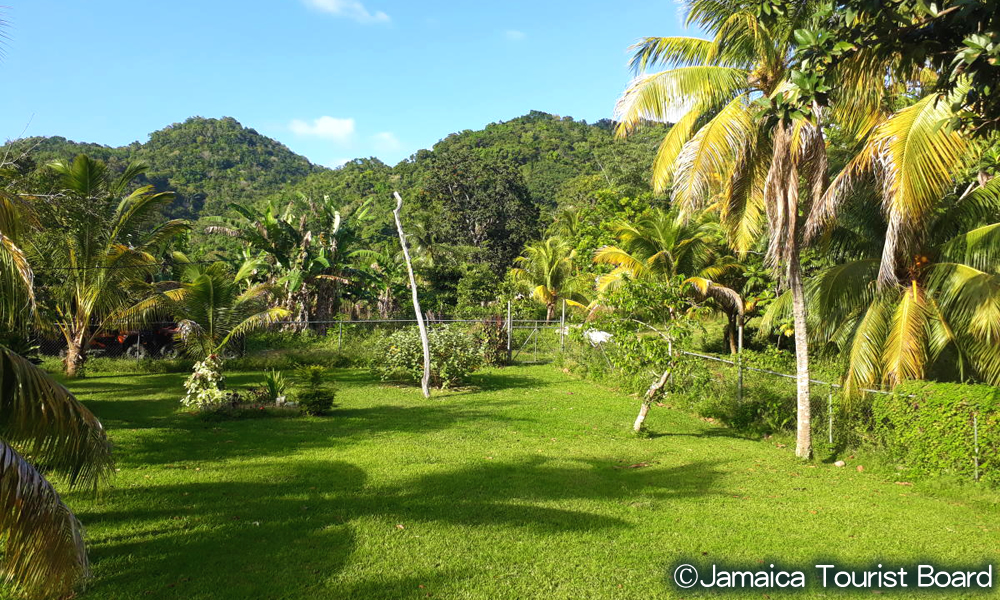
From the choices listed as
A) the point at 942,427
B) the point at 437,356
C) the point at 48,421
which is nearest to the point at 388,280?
the point at 437,356

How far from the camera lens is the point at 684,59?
9156mm

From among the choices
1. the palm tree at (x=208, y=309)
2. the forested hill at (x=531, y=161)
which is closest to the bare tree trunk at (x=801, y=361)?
the palm tree at (x=208, y=309)

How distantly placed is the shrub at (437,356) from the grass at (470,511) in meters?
4.68

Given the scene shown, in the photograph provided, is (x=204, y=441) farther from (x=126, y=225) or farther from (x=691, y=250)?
(x=691, y=250)

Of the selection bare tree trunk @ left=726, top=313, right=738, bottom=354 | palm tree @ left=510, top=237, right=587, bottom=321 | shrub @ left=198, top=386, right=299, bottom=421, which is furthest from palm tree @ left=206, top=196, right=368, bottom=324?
bare tree trunk @ left=726, top=313, right=738, bottom=354

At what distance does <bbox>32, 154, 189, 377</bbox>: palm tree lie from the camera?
13570mm

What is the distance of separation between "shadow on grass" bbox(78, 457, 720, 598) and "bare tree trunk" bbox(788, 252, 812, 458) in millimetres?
1823

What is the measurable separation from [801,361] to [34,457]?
354 inches

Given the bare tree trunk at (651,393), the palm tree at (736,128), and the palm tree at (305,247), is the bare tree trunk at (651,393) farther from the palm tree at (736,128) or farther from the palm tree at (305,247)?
→ the palm tree at (305,247)

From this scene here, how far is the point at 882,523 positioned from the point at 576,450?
163 inches

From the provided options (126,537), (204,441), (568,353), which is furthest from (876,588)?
(568,353)

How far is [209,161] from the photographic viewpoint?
59594 mm

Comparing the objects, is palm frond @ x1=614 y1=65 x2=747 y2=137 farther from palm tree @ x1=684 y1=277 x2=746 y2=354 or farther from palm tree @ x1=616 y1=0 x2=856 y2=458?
palm tree @ x1=684 y1=277 x2=746 y2=354

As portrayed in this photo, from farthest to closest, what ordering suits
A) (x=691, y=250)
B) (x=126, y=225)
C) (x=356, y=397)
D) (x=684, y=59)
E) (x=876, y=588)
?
(x=691, y=250)
(x=126, y=225)
(x=356, y=397)
(x=684, y=59)
(x=876, y=588)
